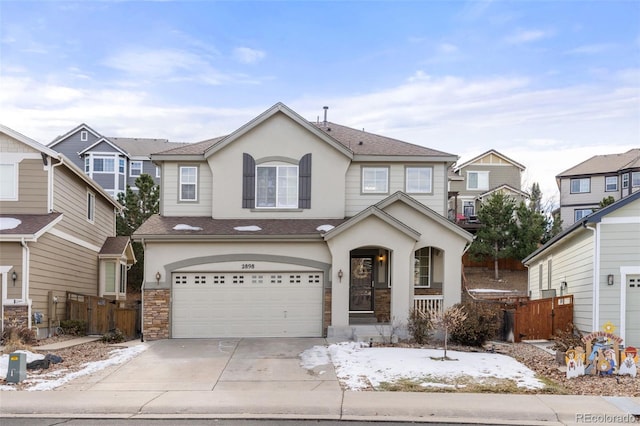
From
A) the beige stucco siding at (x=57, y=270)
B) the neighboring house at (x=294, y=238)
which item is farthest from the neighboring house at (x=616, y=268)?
the beige stucco siding at (x=57, y=270)

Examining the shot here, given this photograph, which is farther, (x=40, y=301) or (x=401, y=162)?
(x=401, y=162)

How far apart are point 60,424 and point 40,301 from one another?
11325 millimetres

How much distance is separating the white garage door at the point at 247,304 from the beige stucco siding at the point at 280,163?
2.34 meters

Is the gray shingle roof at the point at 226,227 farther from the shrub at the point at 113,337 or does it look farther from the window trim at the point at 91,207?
the window trim at the point at 91,207

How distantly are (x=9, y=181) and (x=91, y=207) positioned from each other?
5.98 m

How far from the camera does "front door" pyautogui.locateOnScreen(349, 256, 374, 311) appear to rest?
21.4 m

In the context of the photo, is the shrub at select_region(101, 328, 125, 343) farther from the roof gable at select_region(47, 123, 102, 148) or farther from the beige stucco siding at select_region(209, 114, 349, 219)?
the roof gable at select_region(47, 123, 102, 148)

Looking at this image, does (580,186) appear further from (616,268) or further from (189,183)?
(189,183)

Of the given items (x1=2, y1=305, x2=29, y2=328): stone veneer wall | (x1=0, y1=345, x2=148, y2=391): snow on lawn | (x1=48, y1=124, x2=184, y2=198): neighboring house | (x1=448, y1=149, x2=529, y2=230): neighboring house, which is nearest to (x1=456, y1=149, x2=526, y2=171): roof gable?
(x1=448, y1=149, x2=529, y2=230): neighboring house

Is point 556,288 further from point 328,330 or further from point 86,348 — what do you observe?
point 86,348

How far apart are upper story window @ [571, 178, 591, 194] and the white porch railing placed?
33373 mm

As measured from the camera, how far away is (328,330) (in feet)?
62.6

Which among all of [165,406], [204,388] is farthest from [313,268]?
[165,406]

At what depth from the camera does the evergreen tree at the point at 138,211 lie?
34.7m
